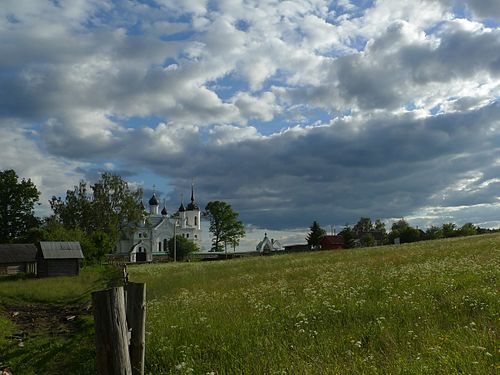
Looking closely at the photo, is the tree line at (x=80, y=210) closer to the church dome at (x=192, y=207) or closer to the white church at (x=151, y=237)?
the white church at (x=151, y=237)

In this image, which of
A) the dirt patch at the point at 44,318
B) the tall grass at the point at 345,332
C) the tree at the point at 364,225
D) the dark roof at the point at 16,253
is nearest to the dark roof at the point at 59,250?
the dark roof at the point at 16,253

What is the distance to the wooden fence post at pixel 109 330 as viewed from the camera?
17.9 feet

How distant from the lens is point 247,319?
11.3 m

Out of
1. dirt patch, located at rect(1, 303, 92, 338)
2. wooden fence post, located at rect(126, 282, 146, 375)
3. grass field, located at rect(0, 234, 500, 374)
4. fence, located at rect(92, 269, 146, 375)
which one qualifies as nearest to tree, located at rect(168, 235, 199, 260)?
dirt patch, located at rect(1, 303, 92, 338)

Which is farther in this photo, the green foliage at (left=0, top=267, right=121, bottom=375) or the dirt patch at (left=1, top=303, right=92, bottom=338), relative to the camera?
the dirt patch at (left=1, top=303, right=92, bottom=338)

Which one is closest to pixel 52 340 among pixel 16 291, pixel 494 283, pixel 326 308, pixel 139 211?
pixel 326 308

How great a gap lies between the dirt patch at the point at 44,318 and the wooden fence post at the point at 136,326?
12695 millimetres

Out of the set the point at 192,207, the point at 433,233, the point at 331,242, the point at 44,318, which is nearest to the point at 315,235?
the point at 331,242

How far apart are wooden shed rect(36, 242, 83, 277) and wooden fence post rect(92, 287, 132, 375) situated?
56860mm

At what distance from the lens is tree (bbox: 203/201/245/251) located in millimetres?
132500

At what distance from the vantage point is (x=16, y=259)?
212 feet

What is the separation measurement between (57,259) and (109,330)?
57697 mm

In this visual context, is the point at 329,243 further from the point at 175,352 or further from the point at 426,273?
the point at 175,352

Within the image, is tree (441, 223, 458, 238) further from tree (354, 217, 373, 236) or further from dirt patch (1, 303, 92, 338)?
dirt patch (1, 303, 92, 338)
